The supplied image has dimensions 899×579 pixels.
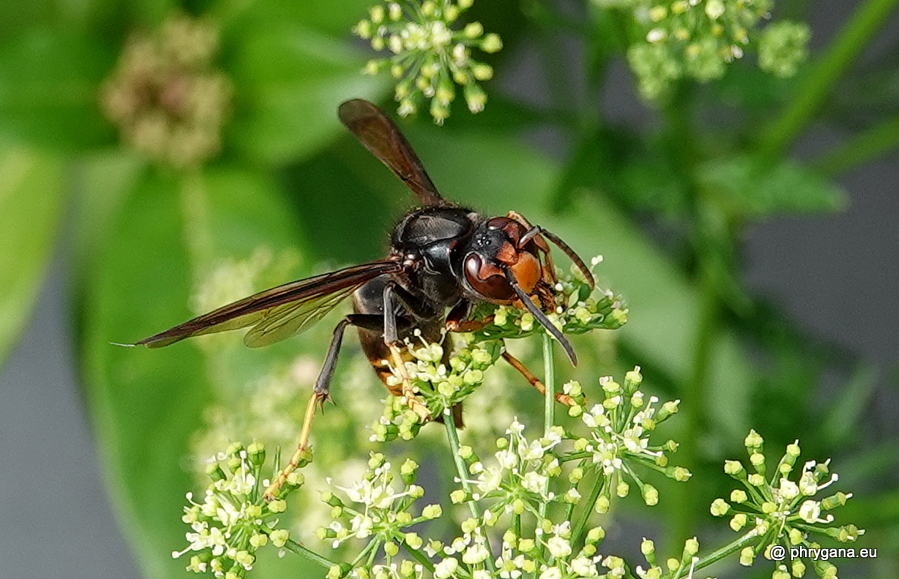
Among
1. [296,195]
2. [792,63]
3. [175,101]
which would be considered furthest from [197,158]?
[792,63]

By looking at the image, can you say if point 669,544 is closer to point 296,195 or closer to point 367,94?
point 367,94

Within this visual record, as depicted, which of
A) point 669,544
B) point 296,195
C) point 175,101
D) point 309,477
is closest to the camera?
point 309,477

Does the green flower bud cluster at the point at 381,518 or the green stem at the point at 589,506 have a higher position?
the green stem at the point at 589,506

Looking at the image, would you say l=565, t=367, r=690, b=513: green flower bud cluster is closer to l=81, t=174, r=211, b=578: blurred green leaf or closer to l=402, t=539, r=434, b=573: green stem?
l=402, t=539, r=434, b=573: green stem

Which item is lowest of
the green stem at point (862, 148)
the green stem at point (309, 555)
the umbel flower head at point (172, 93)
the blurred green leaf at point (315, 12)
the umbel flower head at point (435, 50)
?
the green stem at point (309, 555)

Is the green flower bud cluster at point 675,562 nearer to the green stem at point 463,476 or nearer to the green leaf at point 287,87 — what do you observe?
the green stem at point 463,476

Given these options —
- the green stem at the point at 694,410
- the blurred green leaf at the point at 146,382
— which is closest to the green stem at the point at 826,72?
the green stem at the point at 694,410

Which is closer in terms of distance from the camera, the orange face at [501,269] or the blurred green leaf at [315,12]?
the orange face at [501,269]
